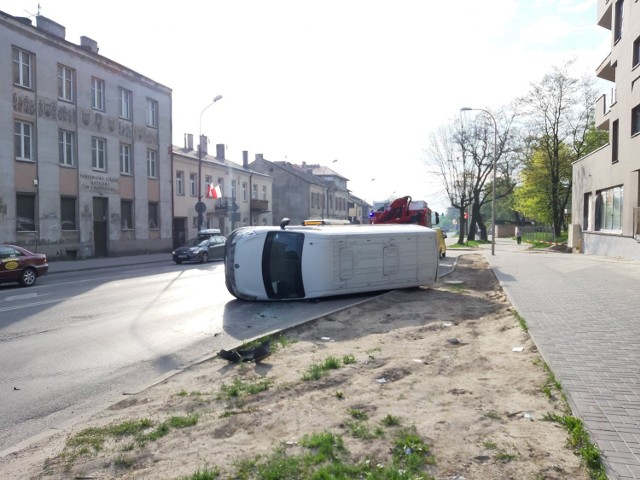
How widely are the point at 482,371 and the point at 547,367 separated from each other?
71 cm

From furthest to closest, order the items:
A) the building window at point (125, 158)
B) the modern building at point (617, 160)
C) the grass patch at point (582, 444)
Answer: the building window at point (125, 158), the modern building at point (617, 160), the grass patch at point (582, 444)

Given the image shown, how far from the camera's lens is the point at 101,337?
30.0 feet

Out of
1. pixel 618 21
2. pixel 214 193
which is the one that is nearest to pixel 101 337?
pixel 214 193

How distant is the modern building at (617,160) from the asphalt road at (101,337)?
17.4 metres

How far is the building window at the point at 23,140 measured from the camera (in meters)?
25.2

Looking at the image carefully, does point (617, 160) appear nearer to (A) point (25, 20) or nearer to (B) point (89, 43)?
(A) point (25, 20)

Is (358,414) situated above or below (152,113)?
below

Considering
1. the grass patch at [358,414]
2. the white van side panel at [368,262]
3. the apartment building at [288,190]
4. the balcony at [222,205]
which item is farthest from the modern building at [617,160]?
the apartment building at [288,190]

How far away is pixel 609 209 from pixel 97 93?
29.5 metres

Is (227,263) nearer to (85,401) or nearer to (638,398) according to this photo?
(85,401)

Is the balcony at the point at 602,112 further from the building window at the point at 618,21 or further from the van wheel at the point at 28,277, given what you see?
the van wheel at the point at 28,277

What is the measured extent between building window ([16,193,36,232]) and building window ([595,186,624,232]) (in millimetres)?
28692

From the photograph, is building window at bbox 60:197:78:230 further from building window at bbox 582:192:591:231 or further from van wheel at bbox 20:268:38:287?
building window at bbox 582:192:591:231

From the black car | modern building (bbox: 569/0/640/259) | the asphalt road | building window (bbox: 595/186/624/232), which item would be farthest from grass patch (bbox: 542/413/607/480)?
building window (bbox: 595/186/624/232)
